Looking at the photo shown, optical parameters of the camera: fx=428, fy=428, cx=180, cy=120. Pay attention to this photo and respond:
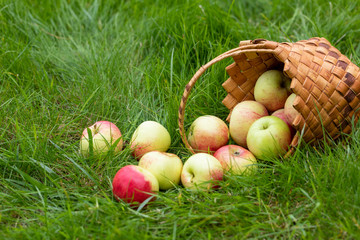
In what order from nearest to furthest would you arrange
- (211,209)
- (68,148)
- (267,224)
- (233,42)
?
(267,224)
(211,209)
(68,148)
(233,42)

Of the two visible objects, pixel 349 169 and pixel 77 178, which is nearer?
pixel 349 169

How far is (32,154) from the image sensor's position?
94.0 inches

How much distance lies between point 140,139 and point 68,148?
16.9 inches

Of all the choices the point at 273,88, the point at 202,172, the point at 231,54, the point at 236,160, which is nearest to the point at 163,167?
the point at 202,172

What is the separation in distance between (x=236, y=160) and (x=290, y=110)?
446 mm

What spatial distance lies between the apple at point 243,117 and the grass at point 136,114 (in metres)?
0.28

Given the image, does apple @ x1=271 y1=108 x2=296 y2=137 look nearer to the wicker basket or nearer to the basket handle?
the wicker basket

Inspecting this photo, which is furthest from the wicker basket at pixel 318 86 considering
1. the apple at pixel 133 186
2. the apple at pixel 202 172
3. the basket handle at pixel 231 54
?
the apple at pixel 133 186

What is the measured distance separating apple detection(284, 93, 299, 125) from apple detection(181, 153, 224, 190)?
20.3 inches

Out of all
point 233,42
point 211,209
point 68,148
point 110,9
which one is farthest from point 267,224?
point 110,9

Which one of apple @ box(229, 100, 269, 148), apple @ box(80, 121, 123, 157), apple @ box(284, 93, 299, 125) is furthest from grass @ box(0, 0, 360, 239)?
apple @ box(229, 100, 269, 148)

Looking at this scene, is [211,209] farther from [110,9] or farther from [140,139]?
[110,9]

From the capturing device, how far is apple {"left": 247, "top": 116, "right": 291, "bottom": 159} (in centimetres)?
239

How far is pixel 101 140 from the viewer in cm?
252
